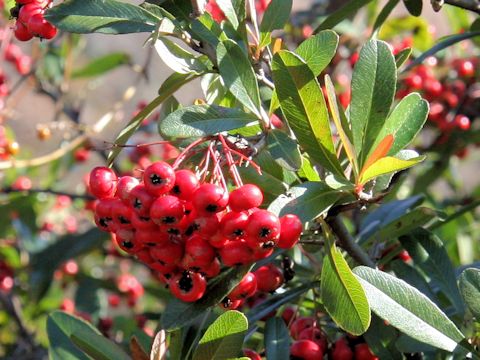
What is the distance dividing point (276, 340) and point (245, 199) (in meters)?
0.32

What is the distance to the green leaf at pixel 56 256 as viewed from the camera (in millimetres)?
2465

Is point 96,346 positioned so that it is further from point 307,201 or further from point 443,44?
point 443,44

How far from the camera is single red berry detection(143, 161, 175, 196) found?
1046 mm

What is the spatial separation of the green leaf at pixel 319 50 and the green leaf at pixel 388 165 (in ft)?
0.50

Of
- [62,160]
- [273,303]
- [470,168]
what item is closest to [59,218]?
[62,160]

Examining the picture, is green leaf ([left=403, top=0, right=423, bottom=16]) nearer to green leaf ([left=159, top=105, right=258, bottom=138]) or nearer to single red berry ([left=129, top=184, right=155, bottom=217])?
green leaf ([left=159, top=105, right=258, bottom=138])

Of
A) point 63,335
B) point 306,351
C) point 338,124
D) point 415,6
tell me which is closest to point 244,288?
point 306,351

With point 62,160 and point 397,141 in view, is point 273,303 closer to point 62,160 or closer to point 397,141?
point 397,141

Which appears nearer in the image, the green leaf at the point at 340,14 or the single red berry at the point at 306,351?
the single red berry at the point at 306,351

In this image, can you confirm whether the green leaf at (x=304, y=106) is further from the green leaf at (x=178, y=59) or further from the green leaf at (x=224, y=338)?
the green leaf at (x=224, y=338)

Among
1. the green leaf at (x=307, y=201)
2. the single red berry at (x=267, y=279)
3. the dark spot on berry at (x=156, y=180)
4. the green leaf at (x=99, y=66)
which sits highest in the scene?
the dark spot on berry at (x=156, y=180)

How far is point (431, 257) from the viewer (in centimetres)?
137

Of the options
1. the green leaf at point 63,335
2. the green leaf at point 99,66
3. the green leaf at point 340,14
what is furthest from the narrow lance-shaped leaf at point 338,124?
the green leaf at point 99,66

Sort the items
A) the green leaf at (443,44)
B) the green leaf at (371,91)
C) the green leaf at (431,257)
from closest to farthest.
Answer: the green leaf at (371,91), the green leaf at (431,257), the green leaf at (443,44)
